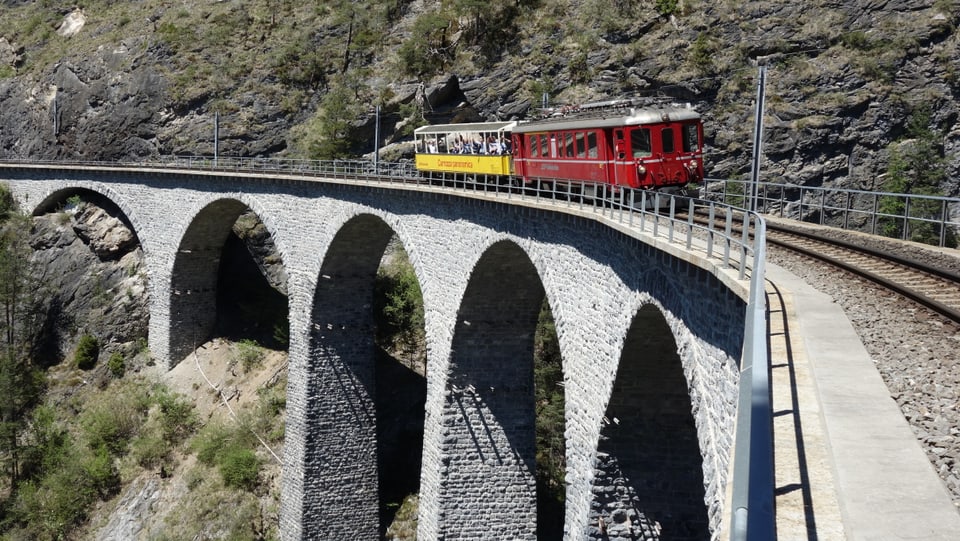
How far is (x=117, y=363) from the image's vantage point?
4412 centimetres

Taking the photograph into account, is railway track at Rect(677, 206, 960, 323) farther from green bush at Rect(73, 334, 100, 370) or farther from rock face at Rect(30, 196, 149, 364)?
green bush at Rect(73, 334, 100, 370)

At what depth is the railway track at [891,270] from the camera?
10.2 m

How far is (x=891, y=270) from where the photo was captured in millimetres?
12539

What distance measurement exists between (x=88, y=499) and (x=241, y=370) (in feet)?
26.7

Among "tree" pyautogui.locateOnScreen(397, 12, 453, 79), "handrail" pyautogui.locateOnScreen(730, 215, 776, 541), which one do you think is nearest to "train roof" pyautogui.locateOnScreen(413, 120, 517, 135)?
"tree" pyautogui.locateOnScreen(397, 12, 453, 79)

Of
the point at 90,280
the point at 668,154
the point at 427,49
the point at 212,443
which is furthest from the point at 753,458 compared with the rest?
the point at 427,49

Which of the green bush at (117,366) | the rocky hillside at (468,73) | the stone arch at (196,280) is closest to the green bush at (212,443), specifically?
the stone arch at (196,280)

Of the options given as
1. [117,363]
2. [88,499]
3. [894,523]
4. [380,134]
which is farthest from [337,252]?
[894,523]

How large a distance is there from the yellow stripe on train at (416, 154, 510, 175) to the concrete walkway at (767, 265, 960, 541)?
19.4m

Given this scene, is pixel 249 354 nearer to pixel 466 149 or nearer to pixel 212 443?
pixel 212 443

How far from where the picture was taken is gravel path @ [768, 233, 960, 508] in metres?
6.18

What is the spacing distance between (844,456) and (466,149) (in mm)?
25200

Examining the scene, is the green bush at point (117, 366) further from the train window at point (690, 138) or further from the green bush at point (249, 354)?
the train window at point (690, 138)

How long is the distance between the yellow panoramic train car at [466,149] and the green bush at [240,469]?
13.0 metres
